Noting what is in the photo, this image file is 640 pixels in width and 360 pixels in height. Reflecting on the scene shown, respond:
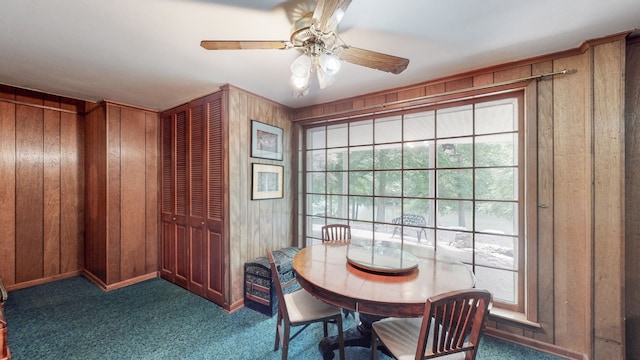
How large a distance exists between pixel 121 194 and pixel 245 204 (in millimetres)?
1800

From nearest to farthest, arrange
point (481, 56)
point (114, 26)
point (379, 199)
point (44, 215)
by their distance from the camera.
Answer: point (114, 26) < point (481, 56) < point (379, 199) < point (44, 215)

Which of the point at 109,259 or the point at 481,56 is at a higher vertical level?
the point at 481,56

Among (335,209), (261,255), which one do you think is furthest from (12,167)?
(335,209)

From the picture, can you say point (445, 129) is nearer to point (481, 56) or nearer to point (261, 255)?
point (481, 56)

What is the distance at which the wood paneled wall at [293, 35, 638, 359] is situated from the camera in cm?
175

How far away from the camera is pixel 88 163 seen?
347cm

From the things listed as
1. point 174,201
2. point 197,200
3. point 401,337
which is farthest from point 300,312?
point 174,201

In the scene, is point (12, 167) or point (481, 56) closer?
point (481, 56)

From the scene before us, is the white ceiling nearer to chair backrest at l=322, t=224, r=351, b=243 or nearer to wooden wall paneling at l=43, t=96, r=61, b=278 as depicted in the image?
wooden wall paneling at l=43, t=96, r=61, b=278

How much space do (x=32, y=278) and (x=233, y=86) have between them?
354 centimetres

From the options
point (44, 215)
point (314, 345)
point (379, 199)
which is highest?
point (379, 199)

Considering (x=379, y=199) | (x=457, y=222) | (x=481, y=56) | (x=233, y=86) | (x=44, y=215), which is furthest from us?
(x=44, y=215)

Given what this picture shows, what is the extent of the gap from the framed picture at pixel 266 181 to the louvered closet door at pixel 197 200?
57 centimetres

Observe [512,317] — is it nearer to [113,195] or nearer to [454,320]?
[454,320]
